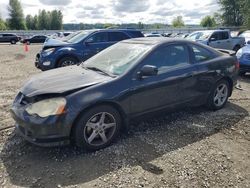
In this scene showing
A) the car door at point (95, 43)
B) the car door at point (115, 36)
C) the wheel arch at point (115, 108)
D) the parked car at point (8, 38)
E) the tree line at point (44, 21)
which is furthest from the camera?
the tree line at point (44, 21)

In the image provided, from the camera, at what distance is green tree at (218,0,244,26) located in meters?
60.7

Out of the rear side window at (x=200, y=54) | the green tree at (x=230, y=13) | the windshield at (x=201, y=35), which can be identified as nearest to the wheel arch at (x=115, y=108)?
the rear side window at (x=200, y=54)

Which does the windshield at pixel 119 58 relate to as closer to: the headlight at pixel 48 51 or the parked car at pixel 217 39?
the headlight at pixel 48 51

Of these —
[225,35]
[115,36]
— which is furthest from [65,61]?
[225,35]

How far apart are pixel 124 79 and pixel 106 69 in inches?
19.1

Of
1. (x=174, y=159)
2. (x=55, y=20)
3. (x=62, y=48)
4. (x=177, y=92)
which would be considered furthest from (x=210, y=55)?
(x=55, y=20)

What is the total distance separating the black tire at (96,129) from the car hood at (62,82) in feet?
1.33

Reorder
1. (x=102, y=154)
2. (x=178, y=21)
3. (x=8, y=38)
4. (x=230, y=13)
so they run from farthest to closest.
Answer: (x=178, y=21)
(x=230, y=13)
(x=8, y=38)
(x=102, y=154)

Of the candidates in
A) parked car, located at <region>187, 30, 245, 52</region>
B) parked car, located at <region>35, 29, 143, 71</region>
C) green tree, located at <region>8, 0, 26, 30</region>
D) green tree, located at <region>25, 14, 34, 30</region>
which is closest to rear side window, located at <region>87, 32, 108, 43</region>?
parked car, located at <region>35, 29, 143, 71</region>

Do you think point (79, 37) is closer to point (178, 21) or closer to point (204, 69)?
point (204, 69)

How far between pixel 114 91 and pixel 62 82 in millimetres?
773

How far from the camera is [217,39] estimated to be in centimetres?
1354

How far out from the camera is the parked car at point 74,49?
8992 mm

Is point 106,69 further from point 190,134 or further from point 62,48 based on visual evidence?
point 62,48
